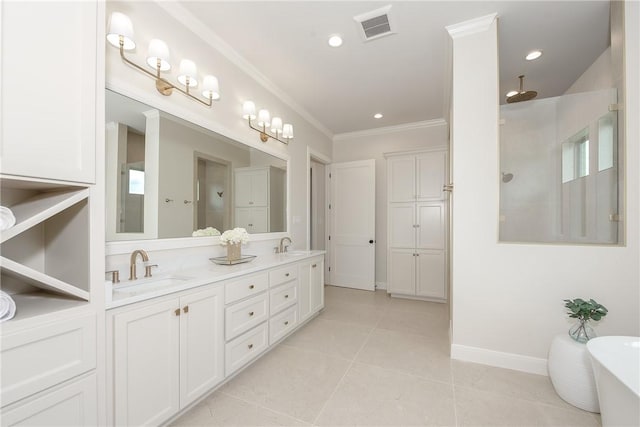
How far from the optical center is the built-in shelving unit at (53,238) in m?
1.13

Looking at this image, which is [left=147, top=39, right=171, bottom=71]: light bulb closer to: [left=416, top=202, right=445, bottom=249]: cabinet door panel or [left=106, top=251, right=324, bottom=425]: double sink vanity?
[left=106, top=251, right=324, bottom=425]: double sink vanity

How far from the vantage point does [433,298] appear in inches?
156

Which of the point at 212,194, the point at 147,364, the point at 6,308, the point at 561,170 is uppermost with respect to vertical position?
the point at 561,170

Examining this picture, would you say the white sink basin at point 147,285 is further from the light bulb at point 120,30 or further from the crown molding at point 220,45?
the crown molding at point 220,45

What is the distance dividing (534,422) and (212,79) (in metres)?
3.24

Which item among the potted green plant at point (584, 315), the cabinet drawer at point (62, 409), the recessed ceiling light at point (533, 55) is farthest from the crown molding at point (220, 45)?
the potted green plant at point (584, 315)

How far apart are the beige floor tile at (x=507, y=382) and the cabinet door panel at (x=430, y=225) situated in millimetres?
1977

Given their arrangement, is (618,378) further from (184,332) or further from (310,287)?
(310,287)

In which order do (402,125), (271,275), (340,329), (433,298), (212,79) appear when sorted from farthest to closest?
(402,125) < (433,298) < (340,329) < (271,275) < (212,79)

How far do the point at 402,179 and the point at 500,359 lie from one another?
2639 millimetres

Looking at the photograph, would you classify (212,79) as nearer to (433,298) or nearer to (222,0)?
(222,0)

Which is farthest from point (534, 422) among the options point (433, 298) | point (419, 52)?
point (419, 52)

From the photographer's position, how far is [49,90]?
40.4 inches

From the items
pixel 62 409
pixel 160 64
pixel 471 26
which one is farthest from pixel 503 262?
pixel 160 64
